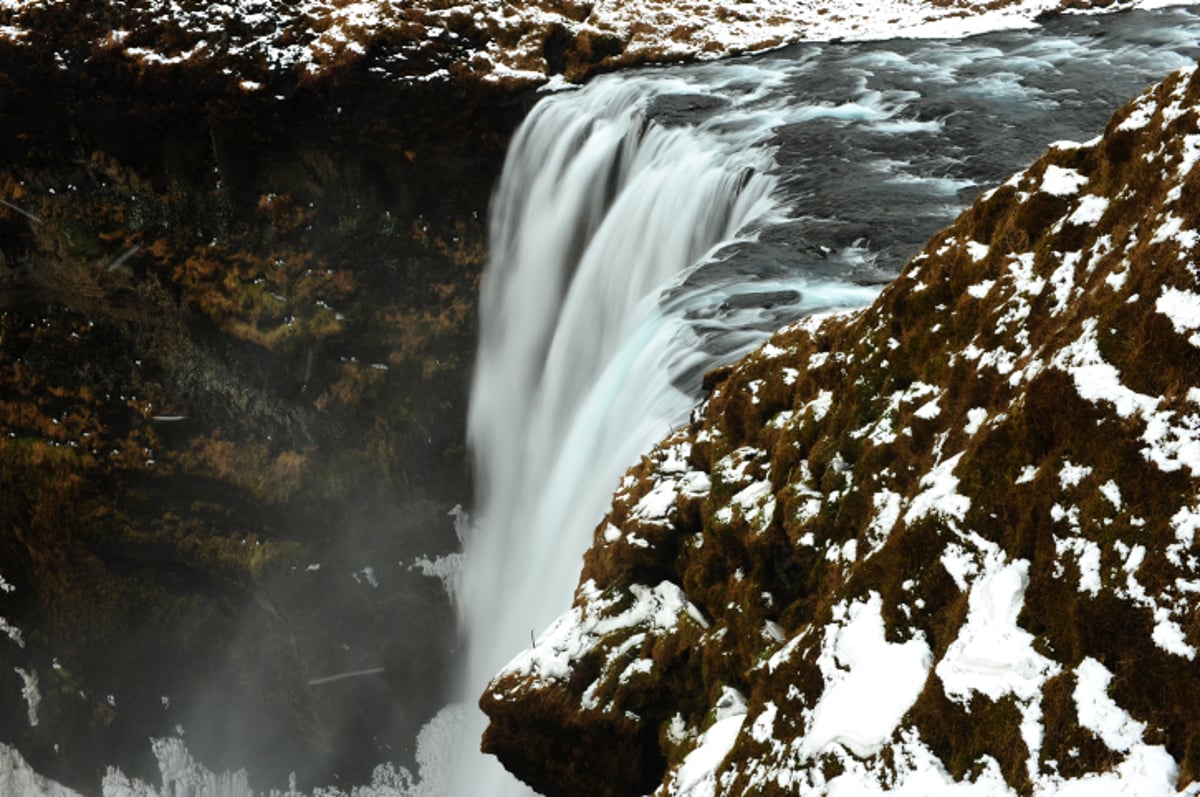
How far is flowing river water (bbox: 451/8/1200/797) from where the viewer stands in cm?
877

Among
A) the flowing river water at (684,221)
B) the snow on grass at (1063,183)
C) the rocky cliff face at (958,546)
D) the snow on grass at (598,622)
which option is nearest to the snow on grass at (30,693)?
the flowing river water at (684,221)

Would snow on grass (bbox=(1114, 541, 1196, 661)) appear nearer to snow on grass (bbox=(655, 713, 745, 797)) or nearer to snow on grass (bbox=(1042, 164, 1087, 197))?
snow on grass (bbox=(1042, 164, 1087, 197))

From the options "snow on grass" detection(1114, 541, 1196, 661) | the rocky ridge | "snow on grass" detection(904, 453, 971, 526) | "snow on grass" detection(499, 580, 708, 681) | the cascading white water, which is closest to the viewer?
"snow on grass" detection(1114, 541, 1196, 661)

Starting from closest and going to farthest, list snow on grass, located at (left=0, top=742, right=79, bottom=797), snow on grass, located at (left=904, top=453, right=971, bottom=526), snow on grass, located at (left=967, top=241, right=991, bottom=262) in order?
snow on grass, located at (left=904, top=453, right=971, bottom=526)
snow on grass, located at (left=967, top=241, right=991, bottom=262)
snow on grass, located at (left=0, top=742, right=79, bottom=797)

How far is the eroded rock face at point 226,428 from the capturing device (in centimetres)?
1656

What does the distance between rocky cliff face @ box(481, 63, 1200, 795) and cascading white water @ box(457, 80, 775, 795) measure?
2.45m

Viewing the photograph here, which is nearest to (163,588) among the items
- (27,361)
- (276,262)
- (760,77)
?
(27,361)

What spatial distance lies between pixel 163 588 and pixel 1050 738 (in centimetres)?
1752

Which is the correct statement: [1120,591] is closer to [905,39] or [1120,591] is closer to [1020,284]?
[1020,284]

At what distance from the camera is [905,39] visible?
16.6m

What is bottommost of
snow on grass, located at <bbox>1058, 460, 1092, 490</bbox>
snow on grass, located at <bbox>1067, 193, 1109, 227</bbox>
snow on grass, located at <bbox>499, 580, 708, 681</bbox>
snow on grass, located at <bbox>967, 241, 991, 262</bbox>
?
snow on grass, located at <bbox>499, 580, 708, 681</bbox>

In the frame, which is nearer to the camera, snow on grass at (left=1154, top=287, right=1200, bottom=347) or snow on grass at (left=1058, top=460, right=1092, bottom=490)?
snow on grass at (left=1154, top=287, right=1200, bottom=347)

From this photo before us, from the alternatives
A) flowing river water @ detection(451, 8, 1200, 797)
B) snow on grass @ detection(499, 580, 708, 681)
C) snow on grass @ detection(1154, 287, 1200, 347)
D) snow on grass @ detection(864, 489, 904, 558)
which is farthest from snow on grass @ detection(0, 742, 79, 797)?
snow on grass @ detection(1154, 287, 1200, 347)

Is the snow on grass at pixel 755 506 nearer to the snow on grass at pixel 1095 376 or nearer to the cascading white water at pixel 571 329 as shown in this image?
the snow on grass at pixel 1095 376
